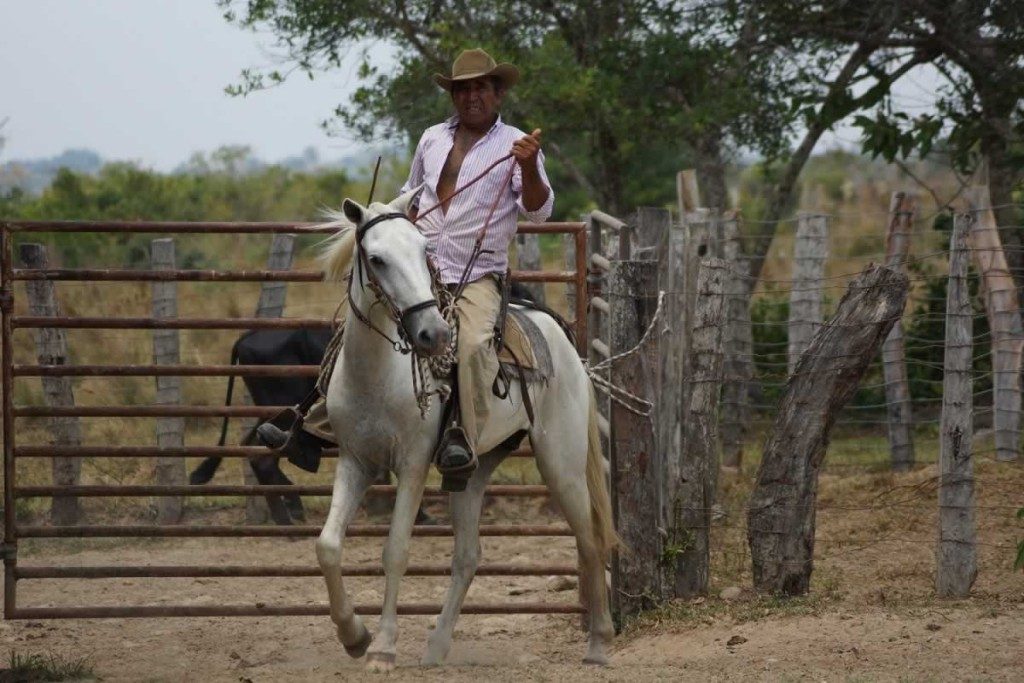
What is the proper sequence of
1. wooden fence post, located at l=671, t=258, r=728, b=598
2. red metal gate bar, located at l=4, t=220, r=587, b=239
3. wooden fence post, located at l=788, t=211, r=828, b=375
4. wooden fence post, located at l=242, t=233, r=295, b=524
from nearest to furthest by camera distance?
red metal gate bar, located at l=4, t=220, r=587, b=239
wooden fence post, located at l=671, t=258, r=728, b=598
wooden fence post, located at l=242, t=233, r=295, b=524
wooden fence post, located at l=788, t=211, r=828, b=375

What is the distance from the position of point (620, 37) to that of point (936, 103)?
3264 mm

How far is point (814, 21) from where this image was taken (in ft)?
43.7

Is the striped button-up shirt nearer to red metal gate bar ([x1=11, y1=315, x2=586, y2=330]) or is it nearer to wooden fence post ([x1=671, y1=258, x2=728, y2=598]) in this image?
red metal gate bar ([x1=11, y1=315, x2=586, y2=330])

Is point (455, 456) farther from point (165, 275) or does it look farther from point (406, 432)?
point (165, 275)

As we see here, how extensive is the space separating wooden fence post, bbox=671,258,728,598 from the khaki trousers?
1631mm

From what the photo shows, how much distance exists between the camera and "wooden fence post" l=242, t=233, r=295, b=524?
10938mm

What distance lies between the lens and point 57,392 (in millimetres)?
10414

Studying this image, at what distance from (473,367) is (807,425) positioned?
205cm

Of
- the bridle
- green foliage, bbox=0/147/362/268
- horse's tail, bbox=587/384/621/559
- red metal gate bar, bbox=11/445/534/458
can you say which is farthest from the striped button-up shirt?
green foliage, bbox=0/147/362/268

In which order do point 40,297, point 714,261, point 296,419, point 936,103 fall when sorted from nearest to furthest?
1. point 296,419
2. point 714,261
3. point 40,297
4. point 936,103

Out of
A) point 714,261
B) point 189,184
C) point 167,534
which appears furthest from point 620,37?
point 189,184

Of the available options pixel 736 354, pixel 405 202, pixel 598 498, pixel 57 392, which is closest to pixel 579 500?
pixel 598 498

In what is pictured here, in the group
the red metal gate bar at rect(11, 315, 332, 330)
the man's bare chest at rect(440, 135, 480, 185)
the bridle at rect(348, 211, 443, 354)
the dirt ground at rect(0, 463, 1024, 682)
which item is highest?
the man's bare chest at rect(440, 135, 480, 185)

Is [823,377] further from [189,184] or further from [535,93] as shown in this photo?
[189,184]
